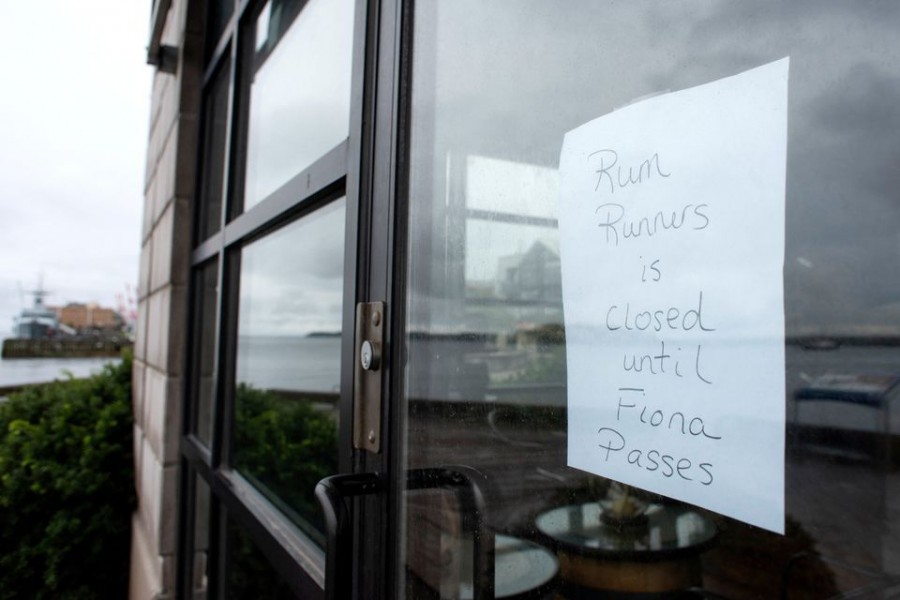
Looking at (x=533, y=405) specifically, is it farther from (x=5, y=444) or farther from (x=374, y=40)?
(x=5, y=444)

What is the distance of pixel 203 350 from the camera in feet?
8.80

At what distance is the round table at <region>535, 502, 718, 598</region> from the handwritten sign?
3 centimetres

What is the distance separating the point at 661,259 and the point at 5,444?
4.26m

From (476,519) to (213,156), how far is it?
95.1 inches

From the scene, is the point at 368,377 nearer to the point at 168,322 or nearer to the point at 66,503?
the point at 168,322

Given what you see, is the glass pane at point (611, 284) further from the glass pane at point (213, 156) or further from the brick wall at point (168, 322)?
the brick wall at point (168, 322)

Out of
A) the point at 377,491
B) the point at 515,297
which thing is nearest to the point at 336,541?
the point at 377,491

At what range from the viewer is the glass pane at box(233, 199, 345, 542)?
1919 millimetres

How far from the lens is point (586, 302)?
655mm

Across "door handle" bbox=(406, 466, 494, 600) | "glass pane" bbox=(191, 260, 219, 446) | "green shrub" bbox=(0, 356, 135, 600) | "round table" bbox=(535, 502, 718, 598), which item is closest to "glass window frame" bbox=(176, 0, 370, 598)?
"glass pane" bbox=(191, 260, 219, 446)

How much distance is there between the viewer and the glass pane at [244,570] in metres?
1.92

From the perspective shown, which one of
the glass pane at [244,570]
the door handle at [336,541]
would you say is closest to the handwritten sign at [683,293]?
the door handle at [336,541]

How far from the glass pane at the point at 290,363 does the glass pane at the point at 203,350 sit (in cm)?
24

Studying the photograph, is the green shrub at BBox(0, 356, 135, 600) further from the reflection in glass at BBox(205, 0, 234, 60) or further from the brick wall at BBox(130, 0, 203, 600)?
the reflection in glass at BBox(205, 0, 234, 60)
